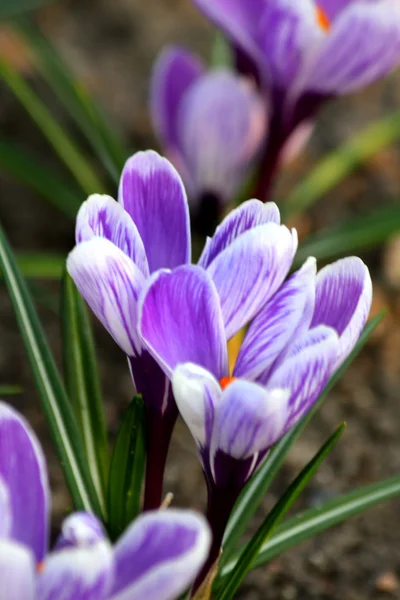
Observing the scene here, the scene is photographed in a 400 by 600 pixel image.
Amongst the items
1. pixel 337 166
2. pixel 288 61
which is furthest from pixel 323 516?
pixel 337 166

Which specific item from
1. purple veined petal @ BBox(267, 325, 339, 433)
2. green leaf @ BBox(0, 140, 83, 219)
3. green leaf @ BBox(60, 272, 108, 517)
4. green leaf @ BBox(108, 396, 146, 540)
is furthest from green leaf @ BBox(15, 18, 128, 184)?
purple veined petal @ BBox(267, 325, 339, 433)

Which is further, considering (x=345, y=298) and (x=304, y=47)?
(x=304, y=47)

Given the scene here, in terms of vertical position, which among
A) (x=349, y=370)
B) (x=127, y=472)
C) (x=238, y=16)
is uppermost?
(x=238, y=16)

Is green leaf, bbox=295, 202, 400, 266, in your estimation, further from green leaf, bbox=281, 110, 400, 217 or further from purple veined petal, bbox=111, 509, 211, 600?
purple veined petal, bbox=111, 509, 211, 600

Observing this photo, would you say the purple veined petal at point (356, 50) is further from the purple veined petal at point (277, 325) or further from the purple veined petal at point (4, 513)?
the purple veined petal at point (4, 513)

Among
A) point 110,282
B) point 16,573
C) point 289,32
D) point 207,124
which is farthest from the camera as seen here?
point 207,124

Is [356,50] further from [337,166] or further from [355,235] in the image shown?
[337,166]

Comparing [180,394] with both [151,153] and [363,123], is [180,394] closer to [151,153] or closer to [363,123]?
[151,153]

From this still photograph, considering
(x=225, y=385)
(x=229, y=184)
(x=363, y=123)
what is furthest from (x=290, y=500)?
(x=363, y=123)
